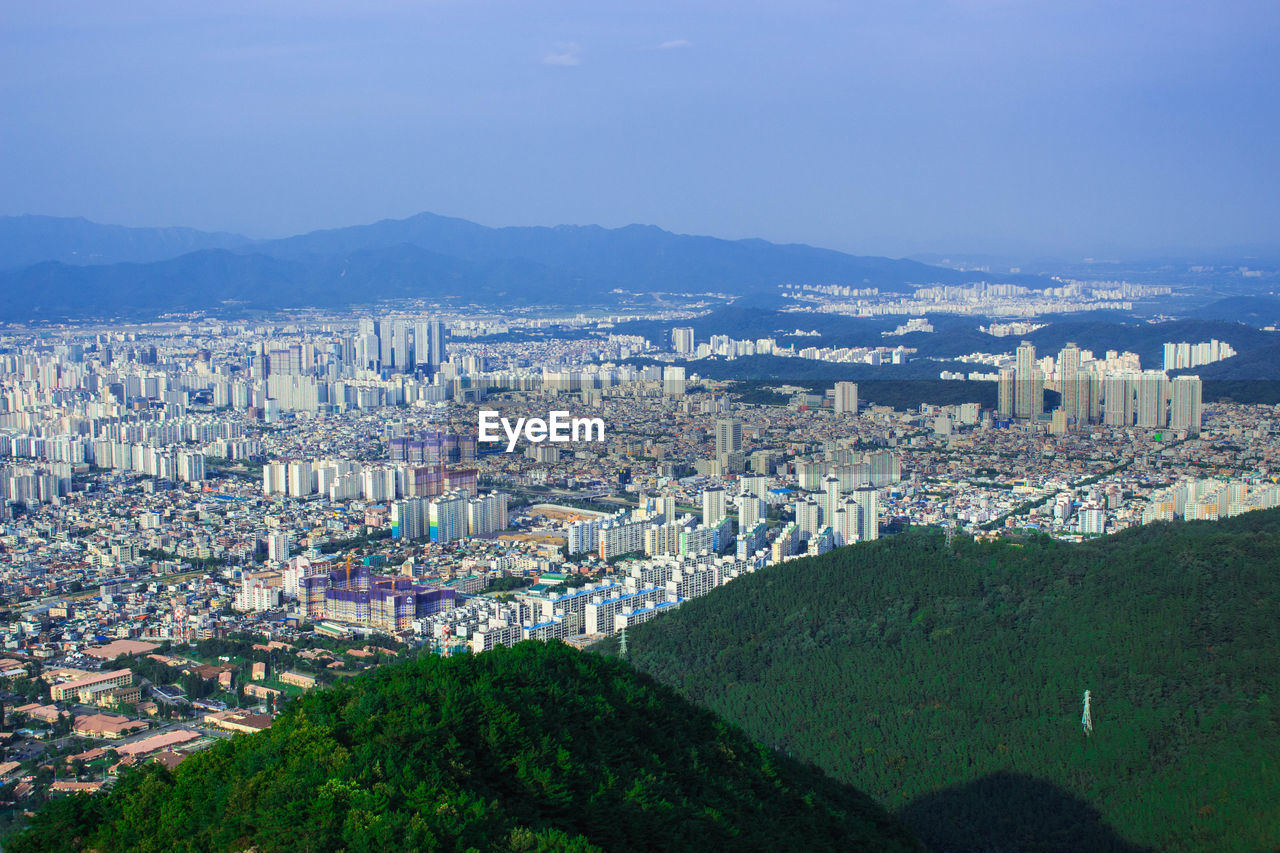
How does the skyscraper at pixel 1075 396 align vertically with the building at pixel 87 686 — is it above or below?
above

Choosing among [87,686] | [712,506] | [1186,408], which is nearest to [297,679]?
[87,686]

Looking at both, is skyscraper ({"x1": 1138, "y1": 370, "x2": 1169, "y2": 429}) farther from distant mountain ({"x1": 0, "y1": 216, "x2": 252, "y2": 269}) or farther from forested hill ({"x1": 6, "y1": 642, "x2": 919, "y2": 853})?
distant mountain ({"x1": 0, "y1": 216, "x2": 252, "y2": 269})

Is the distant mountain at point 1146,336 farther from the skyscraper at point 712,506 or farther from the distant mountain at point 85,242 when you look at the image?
the distant mountain at point 85,242

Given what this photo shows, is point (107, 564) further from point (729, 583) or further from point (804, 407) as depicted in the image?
point (804, 407)

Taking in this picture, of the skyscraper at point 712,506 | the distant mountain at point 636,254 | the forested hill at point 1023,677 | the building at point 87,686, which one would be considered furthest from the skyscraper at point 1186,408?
the distant mountain at point 636,254

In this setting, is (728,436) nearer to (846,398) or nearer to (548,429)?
(846,398)
